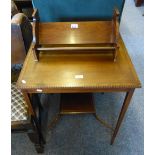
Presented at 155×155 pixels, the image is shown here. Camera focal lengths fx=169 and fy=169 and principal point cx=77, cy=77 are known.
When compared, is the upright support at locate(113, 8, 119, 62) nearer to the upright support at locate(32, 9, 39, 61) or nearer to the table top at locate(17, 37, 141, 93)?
the table top at locate(17, 37, 141, 93)

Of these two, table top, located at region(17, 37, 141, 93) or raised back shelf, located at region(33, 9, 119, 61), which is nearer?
table top, located at region(17, 37, 141, 93)

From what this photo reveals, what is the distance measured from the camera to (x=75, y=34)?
43.8 inches

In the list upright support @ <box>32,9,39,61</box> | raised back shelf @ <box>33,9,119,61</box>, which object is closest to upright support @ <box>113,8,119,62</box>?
raised back shelf @ <box>33,9,119,61</box>

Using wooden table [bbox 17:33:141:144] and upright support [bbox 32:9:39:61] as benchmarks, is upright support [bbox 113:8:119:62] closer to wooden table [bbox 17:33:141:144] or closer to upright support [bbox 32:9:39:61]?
wooden table [bbox 17:33:141:144]

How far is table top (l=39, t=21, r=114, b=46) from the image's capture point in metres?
1.10

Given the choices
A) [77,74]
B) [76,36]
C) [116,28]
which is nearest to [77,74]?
[77,74]

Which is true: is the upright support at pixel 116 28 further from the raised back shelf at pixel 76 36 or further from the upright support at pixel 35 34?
the upright support at pixel 35 34

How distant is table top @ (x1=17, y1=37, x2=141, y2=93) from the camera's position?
3.12 ft

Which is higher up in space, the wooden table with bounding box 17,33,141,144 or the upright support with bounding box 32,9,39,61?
the upright support with bounding box 32,9,39,61

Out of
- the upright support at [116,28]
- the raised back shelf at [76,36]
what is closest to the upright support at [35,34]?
the raised back shelf at [76,36]

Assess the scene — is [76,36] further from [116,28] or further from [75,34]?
[116,28]

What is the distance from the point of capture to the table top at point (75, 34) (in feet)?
3.62
